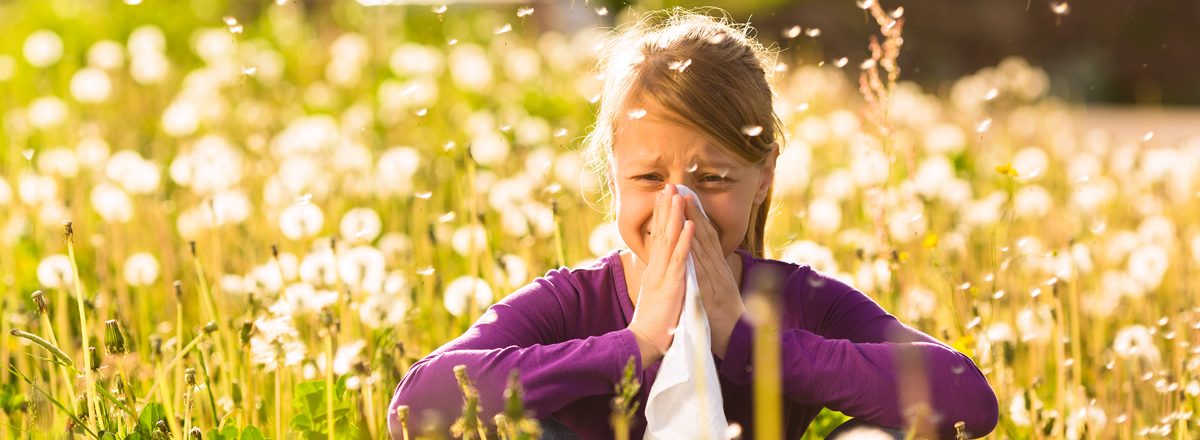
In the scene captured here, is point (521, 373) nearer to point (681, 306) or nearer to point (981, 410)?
point (681, 306)

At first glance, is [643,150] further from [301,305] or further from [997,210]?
[997,210]

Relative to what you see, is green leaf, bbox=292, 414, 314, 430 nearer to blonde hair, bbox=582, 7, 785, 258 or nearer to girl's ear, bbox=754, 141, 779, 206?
blonde hair, bbox=582, 7, 785, 258

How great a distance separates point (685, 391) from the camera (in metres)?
1.04

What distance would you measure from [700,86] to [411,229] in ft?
4.54

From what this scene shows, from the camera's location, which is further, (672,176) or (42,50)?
(42,50)

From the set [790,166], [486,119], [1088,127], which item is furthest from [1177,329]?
[1088,127]

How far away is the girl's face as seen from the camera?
119 cm

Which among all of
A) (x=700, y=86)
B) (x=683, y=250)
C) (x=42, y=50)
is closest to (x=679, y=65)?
(x=700, y=86)

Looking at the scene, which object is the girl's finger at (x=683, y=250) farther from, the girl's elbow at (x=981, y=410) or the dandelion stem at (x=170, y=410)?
the dandelion stem at (x=170, y=410)

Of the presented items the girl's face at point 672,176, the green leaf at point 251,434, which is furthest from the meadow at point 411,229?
the girl's face at point 672,176

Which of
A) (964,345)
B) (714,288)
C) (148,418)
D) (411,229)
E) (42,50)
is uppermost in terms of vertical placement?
(714,288)

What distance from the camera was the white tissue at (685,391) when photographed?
1022 mm

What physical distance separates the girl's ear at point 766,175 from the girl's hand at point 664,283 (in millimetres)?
232

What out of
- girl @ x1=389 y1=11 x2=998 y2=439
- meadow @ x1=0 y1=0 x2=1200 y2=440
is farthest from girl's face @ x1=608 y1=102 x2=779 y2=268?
meadow @ x1=0 y1=0 x2=1200 y2=440
